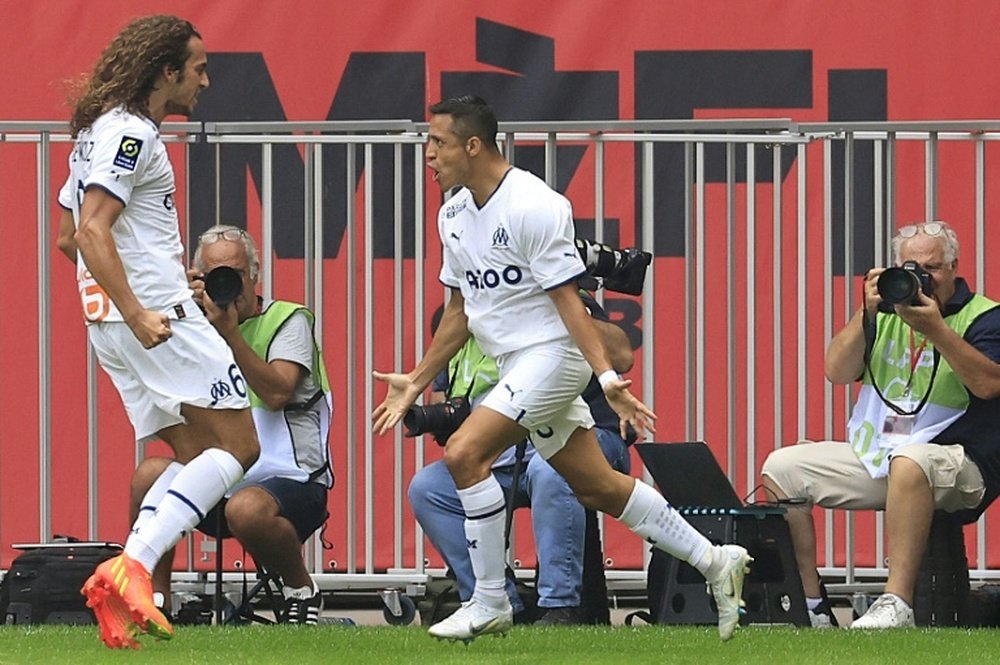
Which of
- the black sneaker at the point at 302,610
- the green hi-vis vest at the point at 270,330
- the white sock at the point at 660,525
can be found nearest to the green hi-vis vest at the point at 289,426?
the green hi-vis vest at the point at 270,330

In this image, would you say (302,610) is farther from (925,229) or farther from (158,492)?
(925,229)

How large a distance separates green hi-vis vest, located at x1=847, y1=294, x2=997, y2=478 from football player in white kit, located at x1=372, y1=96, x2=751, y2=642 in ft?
3.76

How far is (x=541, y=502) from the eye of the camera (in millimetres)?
7816

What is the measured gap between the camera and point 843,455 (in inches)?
318

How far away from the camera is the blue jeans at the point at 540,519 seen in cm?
774

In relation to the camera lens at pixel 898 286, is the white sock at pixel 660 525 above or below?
below

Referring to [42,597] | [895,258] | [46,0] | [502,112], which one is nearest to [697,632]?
[895,258]

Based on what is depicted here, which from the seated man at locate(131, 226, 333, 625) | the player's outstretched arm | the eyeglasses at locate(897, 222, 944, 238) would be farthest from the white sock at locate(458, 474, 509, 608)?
the eyeglasses at locate(897, 222, 944, 238)

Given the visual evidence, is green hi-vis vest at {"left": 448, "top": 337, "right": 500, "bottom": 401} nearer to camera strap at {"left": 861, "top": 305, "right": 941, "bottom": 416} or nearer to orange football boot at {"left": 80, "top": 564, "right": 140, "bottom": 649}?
camera strap at {"left": 861, "top": 305, "right": 941, "bottom": 416}

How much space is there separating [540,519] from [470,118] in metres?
1.54

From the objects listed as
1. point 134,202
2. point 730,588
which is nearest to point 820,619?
point 730,588

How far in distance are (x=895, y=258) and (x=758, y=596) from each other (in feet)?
4.21

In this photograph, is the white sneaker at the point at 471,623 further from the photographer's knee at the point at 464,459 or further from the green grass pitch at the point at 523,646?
the photographer's knee at the point at 464,459

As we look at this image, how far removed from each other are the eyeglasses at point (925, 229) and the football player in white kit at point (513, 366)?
1.58 m
